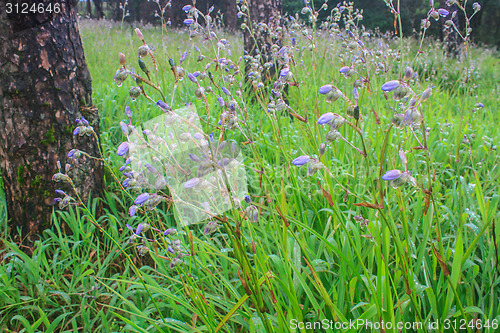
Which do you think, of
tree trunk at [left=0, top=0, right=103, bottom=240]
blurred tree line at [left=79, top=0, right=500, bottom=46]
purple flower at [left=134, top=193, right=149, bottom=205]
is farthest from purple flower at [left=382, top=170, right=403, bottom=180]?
blurred tree line at [left=79, top=0, right=500, bottom=46]

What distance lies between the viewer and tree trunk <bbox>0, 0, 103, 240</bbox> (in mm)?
1691

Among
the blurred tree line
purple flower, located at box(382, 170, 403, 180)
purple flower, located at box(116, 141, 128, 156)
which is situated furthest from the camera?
the blurred tree line

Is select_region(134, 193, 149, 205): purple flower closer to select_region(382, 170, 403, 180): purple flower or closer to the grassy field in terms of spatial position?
the grassy field

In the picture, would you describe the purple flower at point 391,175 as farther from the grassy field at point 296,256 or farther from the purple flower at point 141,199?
the purple flower at point 141,199

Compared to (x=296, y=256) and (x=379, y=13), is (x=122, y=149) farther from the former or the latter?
(x=379, y=13)

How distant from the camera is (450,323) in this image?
3.51 ft

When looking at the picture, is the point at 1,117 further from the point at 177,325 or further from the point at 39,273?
the point at 177,325

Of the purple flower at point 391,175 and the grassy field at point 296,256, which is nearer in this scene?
the purple flower at point 391,175

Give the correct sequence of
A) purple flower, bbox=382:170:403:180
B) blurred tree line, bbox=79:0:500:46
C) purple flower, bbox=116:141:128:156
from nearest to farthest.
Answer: purple flower, bbox=382:170:403:180 < purple flower, bbox=116:141:128:156 < blurred tree line, bbox=79:0:500:46

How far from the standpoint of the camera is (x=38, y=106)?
5.74ft

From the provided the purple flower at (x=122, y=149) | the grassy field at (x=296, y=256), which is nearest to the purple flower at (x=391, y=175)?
the grassy field at (x=296, y=256)

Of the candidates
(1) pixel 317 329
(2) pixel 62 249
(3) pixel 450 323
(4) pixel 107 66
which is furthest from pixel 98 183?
(4) pixel 107 66

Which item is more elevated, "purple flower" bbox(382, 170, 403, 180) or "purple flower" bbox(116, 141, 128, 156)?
"purple flower" bbox(116, 141, 128, 156)

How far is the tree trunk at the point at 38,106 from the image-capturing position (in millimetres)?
1691
